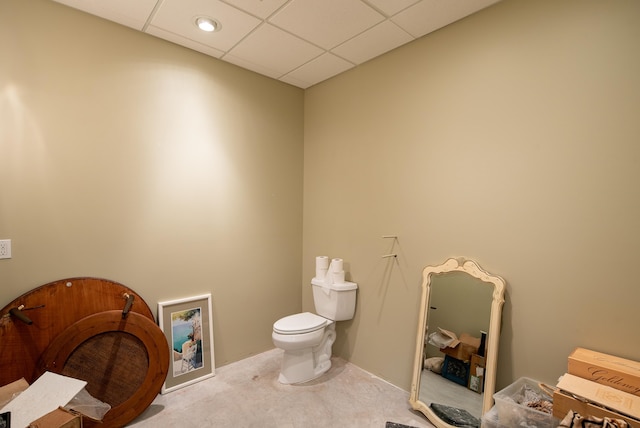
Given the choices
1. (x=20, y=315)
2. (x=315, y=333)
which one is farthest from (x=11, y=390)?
(x=315, y=333)

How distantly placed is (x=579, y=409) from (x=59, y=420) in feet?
7.37

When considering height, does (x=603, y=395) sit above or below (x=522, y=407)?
above

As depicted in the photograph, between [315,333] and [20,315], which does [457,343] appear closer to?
[315,333]

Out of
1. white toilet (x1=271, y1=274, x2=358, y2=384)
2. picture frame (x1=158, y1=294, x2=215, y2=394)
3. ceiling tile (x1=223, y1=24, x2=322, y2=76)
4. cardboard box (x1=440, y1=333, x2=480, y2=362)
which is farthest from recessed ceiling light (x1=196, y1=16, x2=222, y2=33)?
cardboard box (x1=440, y1=333, x2=480, y2=362)

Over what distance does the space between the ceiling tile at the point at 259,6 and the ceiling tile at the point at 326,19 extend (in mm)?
49

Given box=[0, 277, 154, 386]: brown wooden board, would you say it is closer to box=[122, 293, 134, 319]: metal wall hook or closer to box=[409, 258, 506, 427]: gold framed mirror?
box=[122, 293, 134, 319]: metal wall hook

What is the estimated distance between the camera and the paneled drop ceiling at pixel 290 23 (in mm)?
1890

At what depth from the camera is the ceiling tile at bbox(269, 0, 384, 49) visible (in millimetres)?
1889

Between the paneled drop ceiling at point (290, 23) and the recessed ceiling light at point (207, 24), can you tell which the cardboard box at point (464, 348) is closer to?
the paneled drop ceiling at point (290, 23)

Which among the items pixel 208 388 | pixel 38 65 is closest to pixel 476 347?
pixel 208 388

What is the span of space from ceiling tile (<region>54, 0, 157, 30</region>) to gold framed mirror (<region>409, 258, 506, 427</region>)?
2.54 meters

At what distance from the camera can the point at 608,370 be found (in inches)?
53.7

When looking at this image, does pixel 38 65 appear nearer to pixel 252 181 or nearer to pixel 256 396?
pixel 252 181

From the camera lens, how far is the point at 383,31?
2.16m
